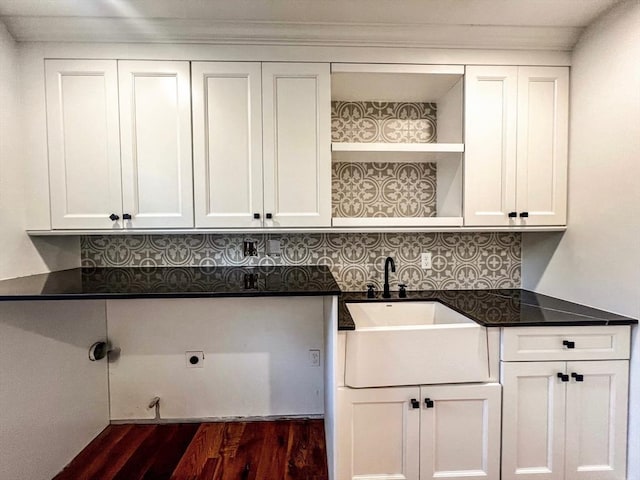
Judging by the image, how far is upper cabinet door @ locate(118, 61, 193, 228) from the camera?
1.70m

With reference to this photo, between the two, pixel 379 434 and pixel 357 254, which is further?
pixel 357 254

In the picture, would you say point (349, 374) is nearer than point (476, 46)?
Yes

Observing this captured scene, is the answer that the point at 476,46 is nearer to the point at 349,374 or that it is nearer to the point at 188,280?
the point at 349,374

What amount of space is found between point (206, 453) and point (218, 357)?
53 cm

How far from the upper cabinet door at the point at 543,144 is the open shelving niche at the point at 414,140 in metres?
0.34

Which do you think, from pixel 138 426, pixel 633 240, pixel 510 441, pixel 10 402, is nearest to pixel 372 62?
pixel 633 240

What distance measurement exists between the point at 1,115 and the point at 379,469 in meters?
2.49

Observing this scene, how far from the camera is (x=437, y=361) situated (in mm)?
1457

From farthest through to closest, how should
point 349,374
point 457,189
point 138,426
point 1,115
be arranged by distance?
point 138,426
point 457,189
point 1,115
point 349,374

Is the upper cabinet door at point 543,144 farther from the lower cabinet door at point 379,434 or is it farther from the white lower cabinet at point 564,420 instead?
the lower cabinet door at point 379,434

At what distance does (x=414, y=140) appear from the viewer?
2.14 m

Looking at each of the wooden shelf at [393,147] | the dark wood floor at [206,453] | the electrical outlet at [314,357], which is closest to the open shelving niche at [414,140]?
the wooden shelf at [393,147]

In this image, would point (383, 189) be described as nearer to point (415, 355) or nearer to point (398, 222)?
point (398, 222)

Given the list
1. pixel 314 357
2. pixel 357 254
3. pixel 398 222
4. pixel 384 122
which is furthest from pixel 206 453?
pixel 384 122
